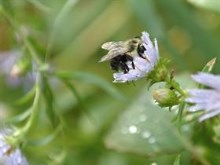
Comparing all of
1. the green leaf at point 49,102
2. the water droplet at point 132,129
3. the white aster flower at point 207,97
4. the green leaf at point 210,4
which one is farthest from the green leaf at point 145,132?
the white aster flower at point 207,97

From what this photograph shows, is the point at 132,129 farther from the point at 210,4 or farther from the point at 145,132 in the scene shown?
the point at 210,4

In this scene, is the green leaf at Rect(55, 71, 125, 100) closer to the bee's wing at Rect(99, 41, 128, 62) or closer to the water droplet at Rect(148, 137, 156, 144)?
the water droplet at Rect(148, 137, 156, 144)

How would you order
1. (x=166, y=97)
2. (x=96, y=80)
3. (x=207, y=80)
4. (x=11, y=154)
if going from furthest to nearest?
(x=96, y=80), (x=11, y=154), (x=166, y=97), (x=207, y=80)

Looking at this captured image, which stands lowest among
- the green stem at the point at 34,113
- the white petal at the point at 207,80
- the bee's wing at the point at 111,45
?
the green stem at the point at 34,113

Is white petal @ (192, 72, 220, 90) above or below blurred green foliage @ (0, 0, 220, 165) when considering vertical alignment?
above

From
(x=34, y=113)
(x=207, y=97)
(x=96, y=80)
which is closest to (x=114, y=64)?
(x=207, y=97)

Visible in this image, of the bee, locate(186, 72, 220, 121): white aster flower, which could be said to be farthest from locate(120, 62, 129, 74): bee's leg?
locate(186, 72, 220, 121): white aster flower

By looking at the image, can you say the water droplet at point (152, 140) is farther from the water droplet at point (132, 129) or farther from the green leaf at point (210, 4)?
the green leaf at point (210, 4)
